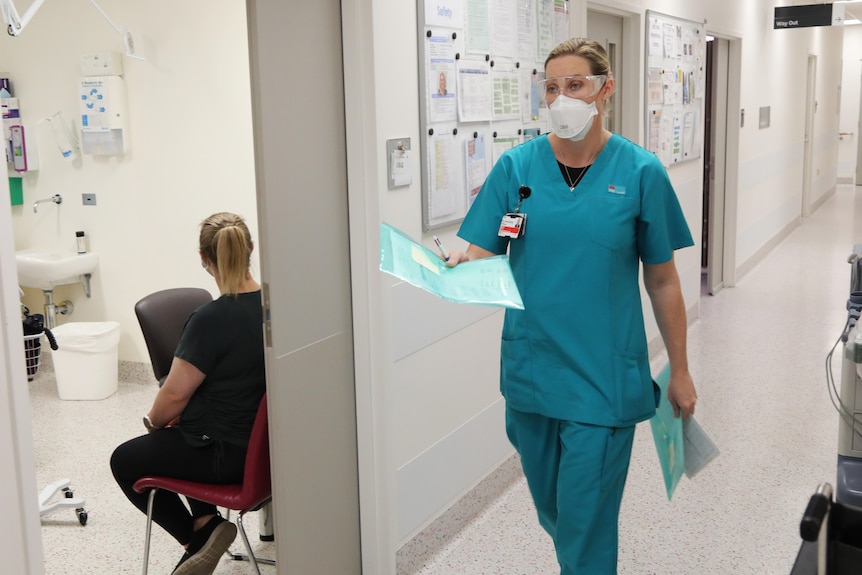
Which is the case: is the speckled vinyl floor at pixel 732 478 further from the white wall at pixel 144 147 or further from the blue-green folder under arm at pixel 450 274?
the white wall at pixel 144 147

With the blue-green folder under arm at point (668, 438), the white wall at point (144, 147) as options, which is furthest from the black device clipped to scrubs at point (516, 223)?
the white wall at point (144, 147)

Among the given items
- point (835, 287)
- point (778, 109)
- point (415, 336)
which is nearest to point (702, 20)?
point (835, 287)

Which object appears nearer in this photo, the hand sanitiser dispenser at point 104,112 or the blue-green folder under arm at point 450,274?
the blue-green folder under arm at point 450,274

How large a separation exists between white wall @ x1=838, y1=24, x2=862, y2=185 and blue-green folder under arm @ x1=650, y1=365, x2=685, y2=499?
1560cm

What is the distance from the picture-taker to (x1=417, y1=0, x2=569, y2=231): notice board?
295 centimetres

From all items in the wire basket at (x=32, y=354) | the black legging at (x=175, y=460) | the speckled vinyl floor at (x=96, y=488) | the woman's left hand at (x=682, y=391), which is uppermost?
the woman's left hand at (x=682, y=391)

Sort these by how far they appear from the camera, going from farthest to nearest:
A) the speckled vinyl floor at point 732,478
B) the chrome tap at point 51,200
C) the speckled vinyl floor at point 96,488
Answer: the chrome tap at point 51,200, the speckled vinyl floor at point 96,488, the speckled vinyl floor at point 732,478

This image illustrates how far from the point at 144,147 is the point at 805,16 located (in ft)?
21.7

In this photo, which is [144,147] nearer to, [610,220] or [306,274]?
[306,274]

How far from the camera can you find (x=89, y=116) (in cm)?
502

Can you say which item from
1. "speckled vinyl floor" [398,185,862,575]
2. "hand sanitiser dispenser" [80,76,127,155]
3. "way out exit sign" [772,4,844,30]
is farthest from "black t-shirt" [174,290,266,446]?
"way out exit sign" [772,4,844,30]

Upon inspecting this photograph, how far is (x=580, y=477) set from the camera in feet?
7.11

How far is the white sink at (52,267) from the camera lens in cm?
507

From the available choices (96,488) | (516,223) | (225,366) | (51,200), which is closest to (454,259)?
(516,223)
